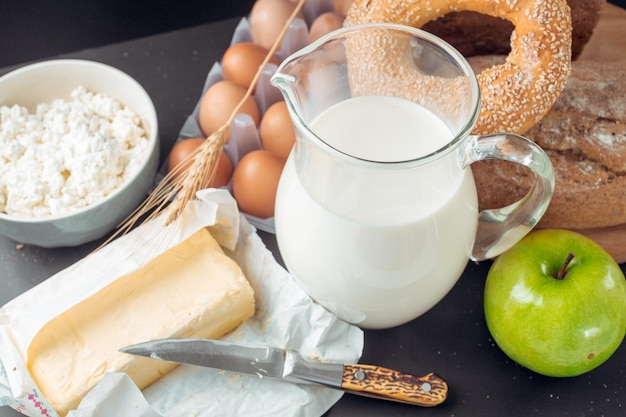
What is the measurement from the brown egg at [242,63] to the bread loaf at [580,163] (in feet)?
1.42

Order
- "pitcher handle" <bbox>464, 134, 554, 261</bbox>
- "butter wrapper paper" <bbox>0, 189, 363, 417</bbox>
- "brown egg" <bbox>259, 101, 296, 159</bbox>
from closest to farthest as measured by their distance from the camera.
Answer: "pitcher handle" <bbox>464, 134, 554, 261</bbox>, "butter wrapper paper" <bbox>0, 189, 363, 417</bbox>, "brown egg" <bbox>259, 101, 296, 159</bbox>

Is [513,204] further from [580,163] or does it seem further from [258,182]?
[258,182]

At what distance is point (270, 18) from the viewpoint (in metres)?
1.36

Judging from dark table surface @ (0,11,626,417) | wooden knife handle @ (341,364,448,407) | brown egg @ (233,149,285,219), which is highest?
brown egg @ (233,149,285,219)

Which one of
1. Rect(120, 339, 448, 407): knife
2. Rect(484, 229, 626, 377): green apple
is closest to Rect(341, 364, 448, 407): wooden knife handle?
Rect(120, 339, 448, 407): knife

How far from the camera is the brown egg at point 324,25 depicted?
4.42ft

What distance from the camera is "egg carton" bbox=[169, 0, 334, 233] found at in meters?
1.24

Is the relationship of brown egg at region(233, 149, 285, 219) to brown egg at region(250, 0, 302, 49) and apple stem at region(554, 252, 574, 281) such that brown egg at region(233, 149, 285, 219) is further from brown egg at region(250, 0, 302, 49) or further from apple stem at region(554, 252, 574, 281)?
apple stem at region(554, 252, 574, 281)

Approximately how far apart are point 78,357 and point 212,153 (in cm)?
35

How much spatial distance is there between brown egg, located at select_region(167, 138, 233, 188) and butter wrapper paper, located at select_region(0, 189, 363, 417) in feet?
0.39

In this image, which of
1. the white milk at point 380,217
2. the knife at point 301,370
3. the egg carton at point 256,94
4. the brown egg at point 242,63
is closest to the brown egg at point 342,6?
the egg carton at point 256,94

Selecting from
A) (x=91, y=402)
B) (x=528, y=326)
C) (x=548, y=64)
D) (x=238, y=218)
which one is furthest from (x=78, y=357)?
(x=548, y=64)

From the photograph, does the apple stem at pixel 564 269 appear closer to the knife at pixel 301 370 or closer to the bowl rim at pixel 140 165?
the knife at pixel 301 370

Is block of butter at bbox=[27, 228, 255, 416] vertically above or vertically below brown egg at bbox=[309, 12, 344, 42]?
below
